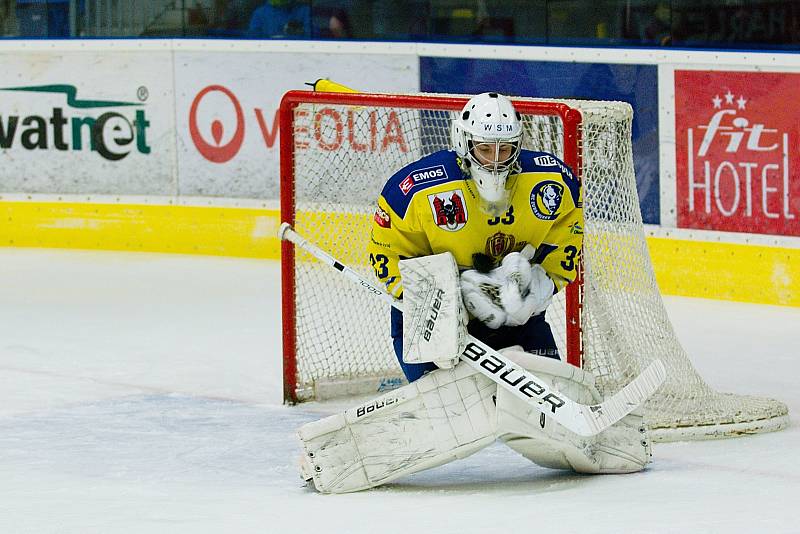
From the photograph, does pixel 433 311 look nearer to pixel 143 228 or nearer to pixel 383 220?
pixel 383 220

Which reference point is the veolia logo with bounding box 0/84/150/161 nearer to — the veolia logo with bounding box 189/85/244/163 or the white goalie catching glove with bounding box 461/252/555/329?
the veolia logo with bounding box 189/85/244/163

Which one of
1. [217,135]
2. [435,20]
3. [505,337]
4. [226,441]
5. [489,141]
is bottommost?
[226,441]

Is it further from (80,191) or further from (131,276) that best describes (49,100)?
(131,276)

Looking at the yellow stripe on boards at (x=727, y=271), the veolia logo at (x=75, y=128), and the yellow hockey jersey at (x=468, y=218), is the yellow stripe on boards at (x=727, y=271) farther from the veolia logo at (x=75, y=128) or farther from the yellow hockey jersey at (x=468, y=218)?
the veolia logo at (x=75, y=128)

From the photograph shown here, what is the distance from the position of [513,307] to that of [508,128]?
445mm

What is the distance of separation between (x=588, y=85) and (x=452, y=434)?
3.49 meters

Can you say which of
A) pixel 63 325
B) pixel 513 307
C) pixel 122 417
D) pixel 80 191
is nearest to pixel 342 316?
pixel 122 417

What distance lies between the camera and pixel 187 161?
8.61 m

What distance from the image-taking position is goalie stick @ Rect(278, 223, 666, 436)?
3.99 metres

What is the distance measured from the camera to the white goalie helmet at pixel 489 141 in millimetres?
4066

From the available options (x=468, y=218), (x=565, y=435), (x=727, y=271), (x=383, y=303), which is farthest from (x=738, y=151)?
(x=565, y=435)

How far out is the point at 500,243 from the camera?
4.23m

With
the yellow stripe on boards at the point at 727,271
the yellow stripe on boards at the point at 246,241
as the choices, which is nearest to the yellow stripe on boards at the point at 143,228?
the yellow stripe on boards at the point at 246,241

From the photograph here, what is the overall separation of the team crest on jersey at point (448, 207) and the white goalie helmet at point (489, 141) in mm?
67
